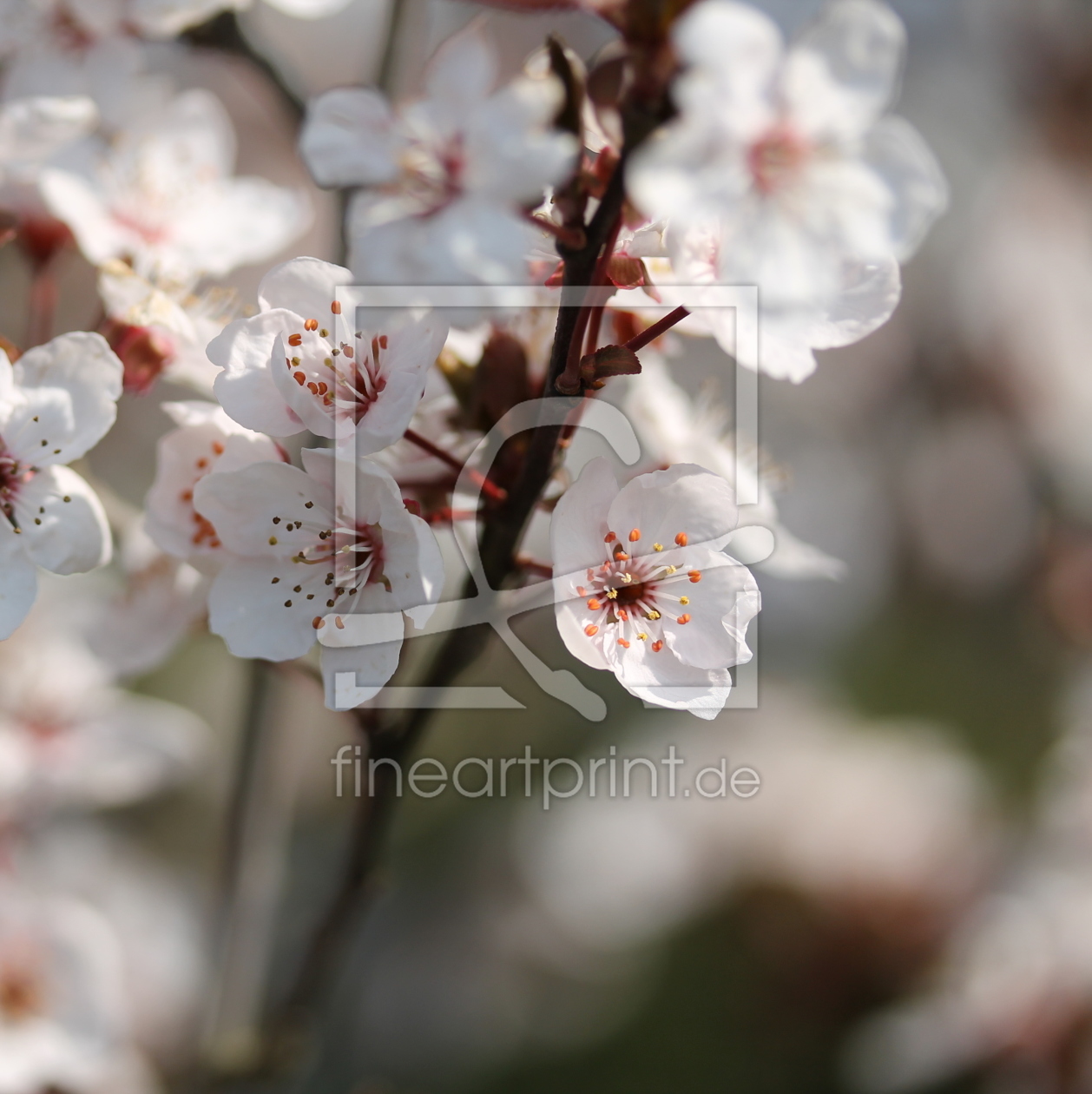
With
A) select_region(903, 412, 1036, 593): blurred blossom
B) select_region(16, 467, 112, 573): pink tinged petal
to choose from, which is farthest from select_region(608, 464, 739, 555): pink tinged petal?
select_region(903, 412, 1036, 593): blurred blossom

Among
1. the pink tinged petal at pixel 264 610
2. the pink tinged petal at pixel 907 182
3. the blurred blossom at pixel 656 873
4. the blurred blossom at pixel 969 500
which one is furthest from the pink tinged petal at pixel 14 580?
the blurred blossom at pixel 969 500

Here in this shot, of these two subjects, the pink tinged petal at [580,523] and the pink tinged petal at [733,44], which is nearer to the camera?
the pink tinged petal at [733,44]

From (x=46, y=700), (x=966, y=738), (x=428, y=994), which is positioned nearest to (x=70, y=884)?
(x=46, y=700)

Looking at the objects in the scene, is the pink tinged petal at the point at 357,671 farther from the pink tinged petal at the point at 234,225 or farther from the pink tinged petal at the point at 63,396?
the pink tinged petal at the point at 234,225

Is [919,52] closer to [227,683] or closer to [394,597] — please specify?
[227,683]

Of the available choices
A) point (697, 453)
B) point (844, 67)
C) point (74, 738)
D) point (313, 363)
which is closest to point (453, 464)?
point (313, 363)

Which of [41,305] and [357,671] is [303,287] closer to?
[357,671]
